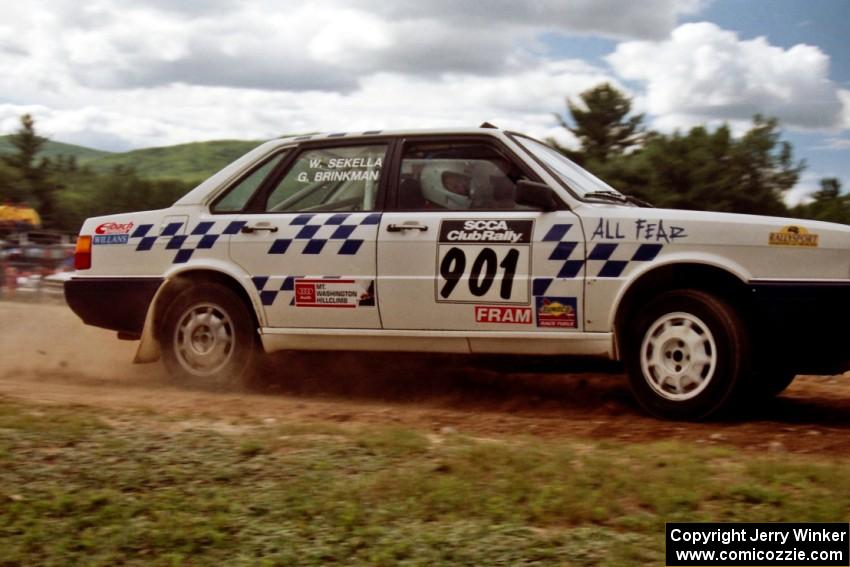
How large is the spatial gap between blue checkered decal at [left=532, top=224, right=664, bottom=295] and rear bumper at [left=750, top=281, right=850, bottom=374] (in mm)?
665

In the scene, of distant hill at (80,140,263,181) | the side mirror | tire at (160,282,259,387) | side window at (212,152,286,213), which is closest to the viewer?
the side mirror

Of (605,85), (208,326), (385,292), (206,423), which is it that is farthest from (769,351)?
(605,85)

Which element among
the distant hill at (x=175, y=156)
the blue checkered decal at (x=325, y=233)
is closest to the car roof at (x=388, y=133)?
the blue checkered decal at (x=325, y=233)

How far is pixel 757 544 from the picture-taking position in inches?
135

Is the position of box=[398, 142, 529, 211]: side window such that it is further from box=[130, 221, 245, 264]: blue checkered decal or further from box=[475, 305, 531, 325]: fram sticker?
box=[130, 221, 245, 264]: blue checkered decal

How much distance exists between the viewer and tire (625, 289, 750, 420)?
5547 mm

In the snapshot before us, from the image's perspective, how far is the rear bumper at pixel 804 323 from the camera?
5.41 metres

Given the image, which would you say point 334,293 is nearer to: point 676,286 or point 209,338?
point 209,338

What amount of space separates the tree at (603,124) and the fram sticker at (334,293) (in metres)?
18.4

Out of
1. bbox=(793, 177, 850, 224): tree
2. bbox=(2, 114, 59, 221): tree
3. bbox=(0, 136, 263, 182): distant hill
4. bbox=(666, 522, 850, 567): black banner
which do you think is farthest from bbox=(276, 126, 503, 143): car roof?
bbox=(0, 136, 263, 182): distant hill

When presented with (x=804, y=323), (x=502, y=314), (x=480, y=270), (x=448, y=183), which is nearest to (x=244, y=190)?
(x=448, y=183)

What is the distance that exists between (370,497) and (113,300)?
12.4 feet

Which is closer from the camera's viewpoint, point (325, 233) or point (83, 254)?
point (325, 233)

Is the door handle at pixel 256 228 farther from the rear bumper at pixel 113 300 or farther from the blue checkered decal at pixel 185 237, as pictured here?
the rear bumper at pixel 113 300
